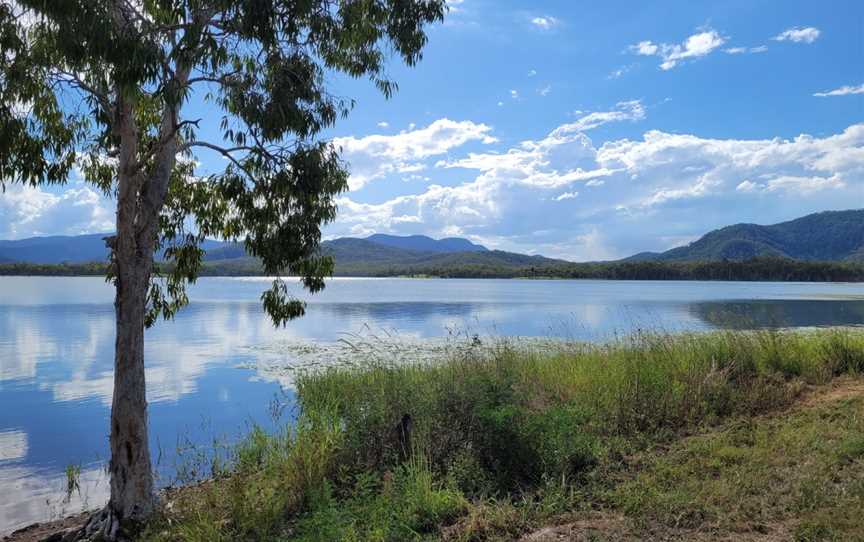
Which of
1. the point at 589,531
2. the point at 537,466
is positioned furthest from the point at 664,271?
the point at 589,531

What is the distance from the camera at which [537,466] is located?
262 inches

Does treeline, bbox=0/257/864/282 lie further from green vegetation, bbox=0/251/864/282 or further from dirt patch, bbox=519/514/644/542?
dirt patch, bbox=519/514/644/542

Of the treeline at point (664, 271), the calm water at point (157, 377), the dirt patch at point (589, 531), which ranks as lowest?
the calm water at point (157, 377)

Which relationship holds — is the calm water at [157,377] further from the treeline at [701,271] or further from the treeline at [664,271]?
the treeline at [701,271]

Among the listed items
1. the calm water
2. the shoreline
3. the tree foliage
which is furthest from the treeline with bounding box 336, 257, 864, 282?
the tree foliage

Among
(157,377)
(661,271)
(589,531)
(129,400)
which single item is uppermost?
(661,271)

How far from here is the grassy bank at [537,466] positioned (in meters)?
5.40

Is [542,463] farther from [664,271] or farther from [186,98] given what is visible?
[664,271]

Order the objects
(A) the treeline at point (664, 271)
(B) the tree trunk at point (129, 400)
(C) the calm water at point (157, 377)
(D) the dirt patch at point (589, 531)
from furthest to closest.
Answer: (A) the treeline at point (664, 271) → (C) the calm water at point (157, 377) → (B) the tree trunk at point (129, 400) → (D) the dirt patch at point (589, 531)

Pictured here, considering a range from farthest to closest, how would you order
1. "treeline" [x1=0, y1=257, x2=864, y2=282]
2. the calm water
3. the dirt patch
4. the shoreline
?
"treeline" [x1=0, y1=257, x2=864, y2=282]
the calm water
the shoreline
the dirt patch

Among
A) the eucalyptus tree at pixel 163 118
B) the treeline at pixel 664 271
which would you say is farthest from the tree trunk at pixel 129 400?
the treeline at pixel 664 271

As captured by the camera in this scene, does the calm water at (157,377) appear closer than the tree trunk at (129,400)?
No

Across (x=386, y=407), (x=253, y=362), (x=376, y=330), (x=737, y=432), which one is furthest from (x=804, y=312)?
(x=386, y=407)

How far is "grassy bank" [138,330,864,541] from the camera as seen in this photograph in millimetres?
5402
